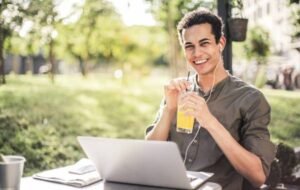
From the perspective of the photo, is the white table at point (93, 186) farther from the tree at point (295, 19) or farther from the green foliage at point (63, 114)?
the tree at point (295, 19)

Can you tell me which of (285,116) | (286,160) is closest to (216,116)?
(286,160)

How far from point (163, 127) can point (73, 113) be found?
295cm

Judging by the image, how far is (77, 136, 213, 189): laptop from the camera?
56.6 inches

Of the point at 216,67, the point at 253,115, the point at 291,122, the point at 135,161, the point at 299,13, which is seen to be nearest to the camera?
the point at 135,161

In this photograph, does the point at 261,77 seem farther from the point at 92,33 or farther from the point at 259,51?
the point at 92,33

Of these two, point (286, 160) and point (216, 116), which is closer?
point (216, 116)

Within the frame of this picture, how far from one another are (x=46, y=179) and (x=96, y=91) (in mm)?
3809

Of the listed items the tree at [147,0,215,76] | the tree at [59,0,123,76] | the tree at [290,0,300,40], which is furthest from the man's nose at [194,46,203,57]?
the tree at [59,0,123,76]

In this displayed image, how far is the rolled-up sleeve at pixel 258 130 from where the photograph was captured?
1908 mm

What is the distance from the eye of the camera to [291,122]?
3.96 m

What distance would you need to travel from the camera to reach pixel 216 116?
6.93 feet

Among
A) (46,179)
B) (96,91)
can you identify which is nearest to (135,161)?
(46,179)

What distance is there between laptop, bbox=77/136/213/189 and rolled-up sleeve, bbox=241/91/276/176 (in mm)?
375

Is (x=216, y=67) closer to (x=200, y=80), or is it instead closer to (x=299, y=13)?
(x=200, y=80)
